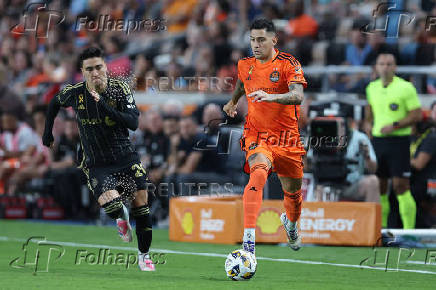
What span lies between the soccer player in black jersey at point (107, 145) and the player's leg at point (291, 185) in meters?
1.40

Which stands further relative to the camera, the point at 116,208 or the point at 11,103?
the point at 11,103

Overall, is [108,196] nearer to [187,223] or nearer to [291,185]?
[291,185]

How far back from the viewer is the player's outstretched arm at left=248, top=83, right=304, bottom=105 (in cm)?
865

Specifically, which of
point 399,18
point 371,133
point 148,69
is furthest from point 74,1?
point 371,133

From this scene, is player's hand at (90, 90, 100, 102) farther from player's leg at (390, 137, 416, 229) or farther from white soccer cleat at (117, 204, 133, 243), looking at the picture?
player's leg at (390, 137, 416, 229)

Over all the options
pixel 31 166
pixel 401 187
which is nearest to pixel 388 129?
pixel 401 187

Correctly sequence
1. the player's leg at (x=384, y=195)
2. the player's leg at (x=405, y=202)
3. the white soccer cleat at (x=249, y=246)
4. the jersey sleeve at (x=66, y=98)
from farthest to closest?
the player's leg at (x=384, y=195) → the player's leg at (x=405, y=202) → the jersey sleeve at (x=66, y=98) → the white soccer cleat at (x=249, y=246)

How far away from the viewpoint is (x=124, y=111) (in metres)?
9.47

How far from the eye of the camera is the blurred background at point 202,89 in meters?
15.1

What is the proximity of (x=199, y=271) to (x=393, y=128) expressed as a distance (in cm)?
468

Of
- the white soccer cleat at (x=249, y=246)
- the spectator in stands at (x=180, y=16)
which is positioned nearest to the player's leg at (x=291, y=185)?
the white soccer cleat at (x=249, y=246)

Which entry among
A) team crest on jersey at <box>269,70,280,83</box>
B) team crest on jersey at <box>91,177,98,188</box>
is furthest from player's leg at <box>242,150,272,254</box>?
team crest on jersey at <box>91,177,98,188</box>

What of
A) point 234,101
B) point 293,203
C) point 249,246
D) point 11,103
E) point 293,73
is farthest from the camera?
point 11,103
